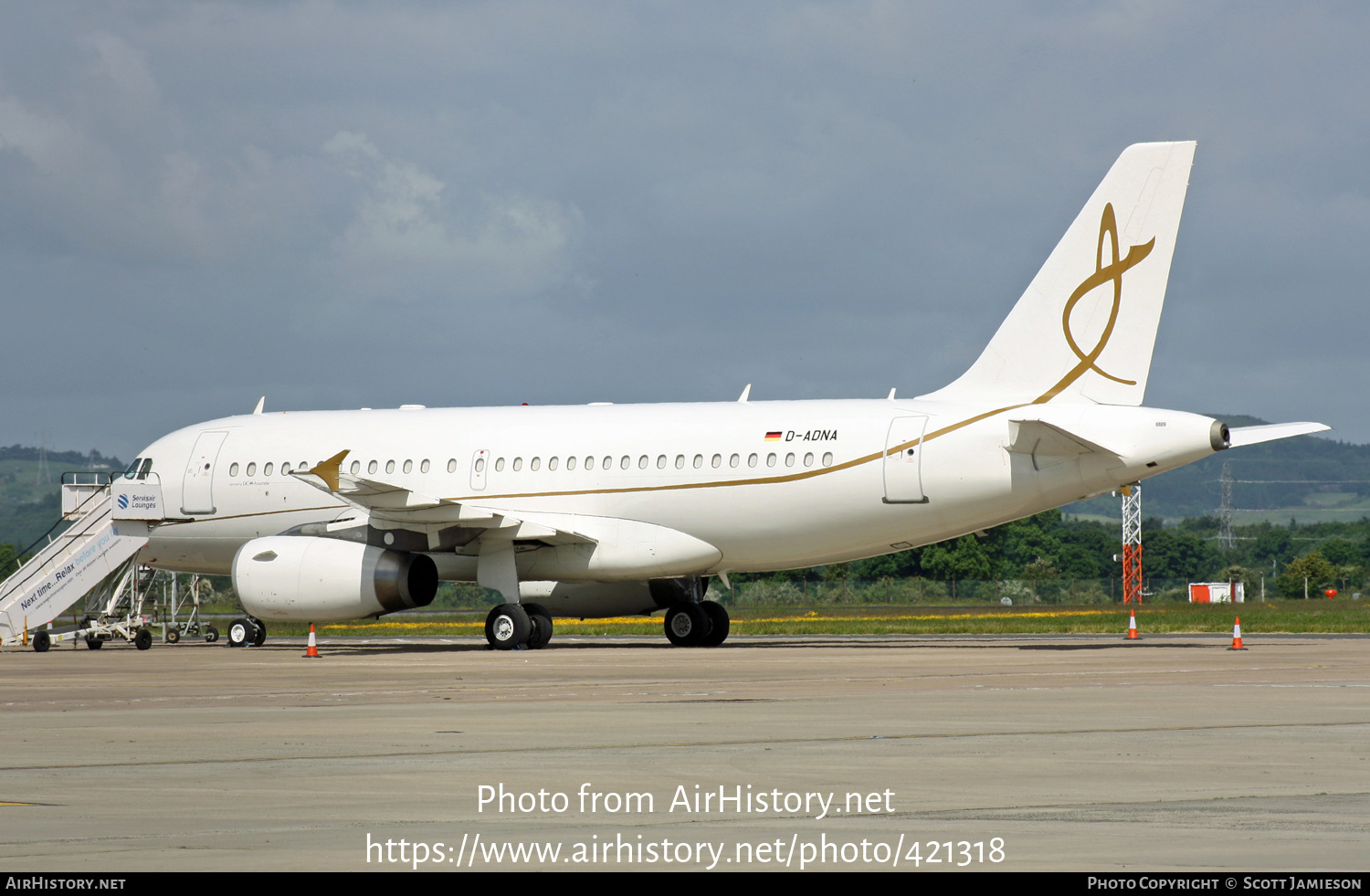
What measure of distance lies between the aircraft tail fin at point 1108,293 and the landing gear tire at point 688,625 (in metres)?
7.84

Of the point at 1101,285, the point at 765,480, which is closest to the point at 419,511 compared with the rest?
the point at 765,480

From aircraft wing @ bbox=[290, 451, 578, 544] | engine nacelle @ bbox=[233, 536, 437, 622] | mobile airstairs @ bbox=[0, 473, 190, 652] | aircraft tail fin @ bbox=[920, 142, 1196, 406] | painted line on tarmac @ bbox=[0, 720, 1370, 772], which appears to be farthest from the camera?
mobile airstairs @ bbox=[0, 473, 190, 652]

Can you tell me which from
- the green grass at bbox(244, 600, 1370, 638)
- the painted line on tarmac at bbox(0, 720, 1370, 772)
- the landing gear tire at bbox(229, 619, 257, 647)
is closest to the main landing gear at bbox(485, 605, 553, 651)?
the green grass at bbox(244, 600, 1370, 638)

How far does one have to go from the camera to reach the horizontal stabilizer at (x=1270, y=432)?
91.5 feet

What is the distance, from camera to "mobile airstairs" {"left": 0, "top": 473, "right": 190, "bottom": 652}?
118 ft

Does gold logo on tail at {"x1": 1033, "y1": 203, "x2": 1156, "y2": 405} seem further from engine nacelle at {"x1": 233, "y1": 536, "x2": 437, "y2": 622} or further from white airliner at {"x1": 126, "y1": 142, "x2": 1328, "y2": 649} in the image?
engine nacelle at {"x1": 233, "y1": 536, "x2": 437, "y2": 622}

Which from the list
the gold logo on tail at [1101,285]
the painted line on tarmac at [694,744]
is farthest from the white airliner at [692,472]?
the painted line on tarmac at [694,744]

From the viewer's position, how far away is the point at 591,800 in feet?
30.7

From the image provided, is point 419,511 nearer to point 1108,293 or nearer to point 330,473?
point 330,473

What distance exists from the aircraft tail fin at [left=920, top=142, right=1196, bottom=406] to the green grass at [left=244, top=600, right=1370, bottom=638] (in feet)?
32.9

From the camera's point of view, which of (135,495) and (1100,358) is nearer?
(1100,358)
